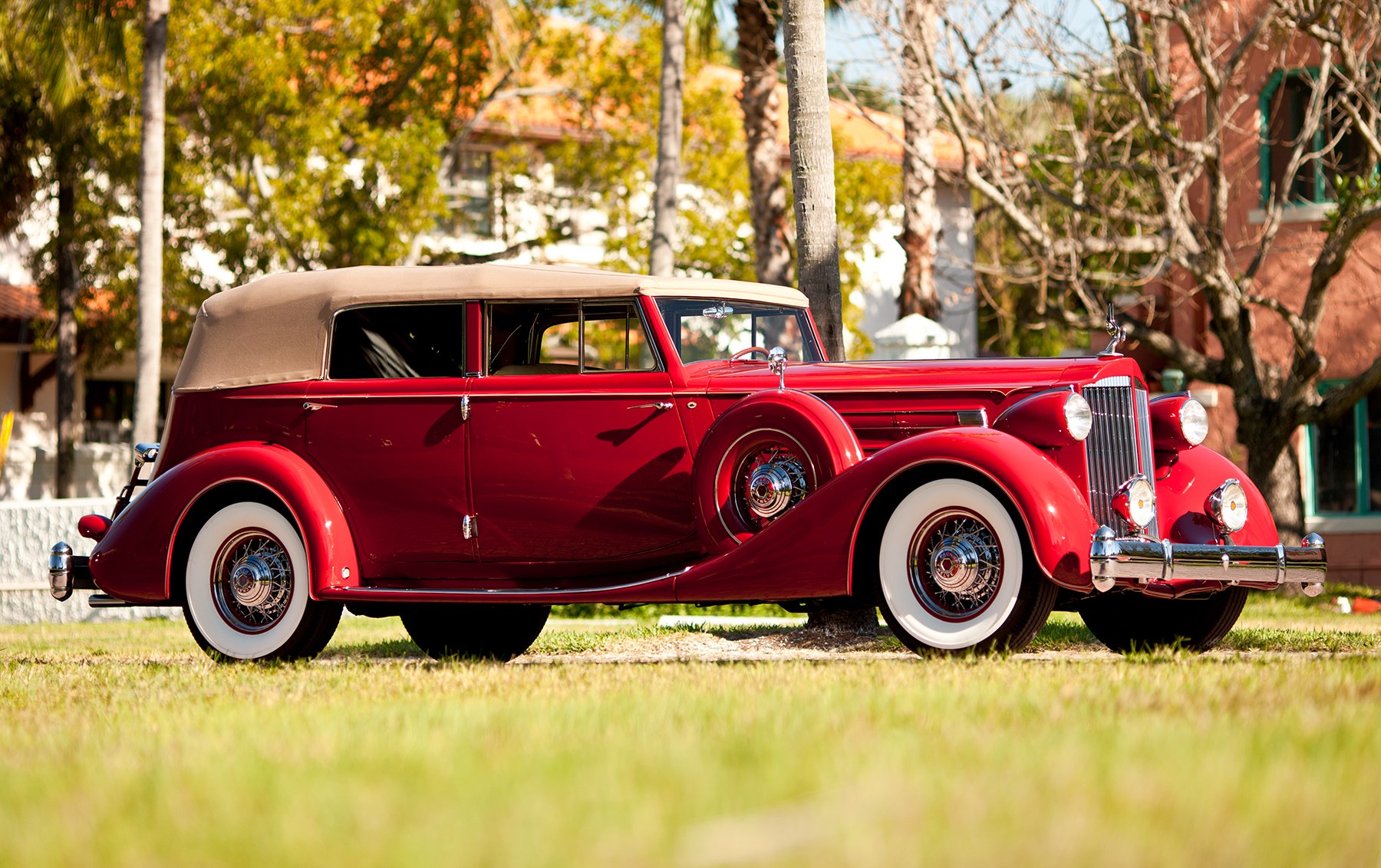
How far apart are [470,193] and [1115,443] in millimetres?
21860

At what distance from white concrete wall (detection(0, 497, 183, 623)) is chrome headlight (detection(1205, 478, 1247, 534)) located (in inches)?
398

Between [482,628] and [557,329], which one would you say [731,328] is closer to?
[557,329]

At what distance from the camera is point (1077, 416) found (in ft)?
20.5

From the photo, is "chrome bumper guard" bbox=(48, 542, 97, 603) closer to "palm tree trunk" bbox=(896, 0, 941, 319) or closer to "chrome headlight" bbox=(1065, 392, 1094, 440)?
"chrome headlight" bbox=(1065, 392, 1094, 440)

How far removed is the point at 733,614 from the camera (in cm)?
1279

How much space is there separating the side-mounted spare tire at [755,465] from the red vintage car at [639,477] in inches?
0.4

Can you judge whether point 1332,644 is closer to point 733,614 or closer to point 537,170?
point 733,614

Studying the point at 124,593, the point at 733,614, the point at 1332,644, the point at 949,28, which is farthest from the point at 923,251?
the point at 124,593

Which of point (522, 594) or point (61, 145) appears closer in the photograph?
point (522, 594)

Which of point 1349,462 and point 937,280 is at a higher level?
point 937,280

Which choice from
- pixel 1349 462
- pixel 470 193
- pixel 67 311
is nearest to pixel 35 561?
pixel 67 311

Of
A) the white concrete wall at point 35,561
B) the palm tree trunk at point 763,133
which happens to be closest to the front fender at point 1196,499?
the palm tree trunk at point 763,133

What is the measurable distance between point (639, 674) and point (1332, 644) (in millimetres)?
3930

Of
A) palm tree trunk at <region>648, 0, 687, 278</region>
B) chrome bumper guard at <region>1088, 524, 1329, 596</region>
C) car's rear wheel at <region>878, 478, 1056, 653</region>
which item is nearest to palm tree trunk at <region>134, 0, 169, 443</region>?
palm tree trunk at <region>648, 0, 687, 278</region>
